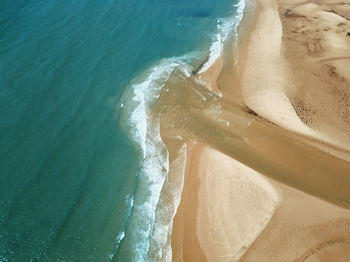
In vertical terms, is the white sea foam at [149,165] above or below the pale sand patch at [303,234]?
above

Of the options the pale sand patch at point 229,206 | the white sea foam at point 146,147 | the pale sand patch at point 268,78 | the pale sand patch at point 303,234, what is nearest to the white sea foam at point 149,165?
the white sea foam at point 146,147

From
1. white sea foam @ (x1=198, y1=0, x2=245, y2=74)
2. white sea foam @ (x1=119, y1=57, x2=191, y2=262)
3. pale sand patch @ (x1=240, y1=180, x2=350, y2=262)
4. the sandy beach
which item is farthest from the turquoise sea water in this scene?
pale sand patch @ (x1=240, y1=180, x2=350, y2=262)

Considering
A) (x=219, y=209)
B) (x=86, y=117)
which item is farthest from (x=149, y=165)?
(x=86, y=117)

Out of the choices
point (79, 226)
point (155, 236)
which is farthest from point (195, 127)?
point (79, 226)

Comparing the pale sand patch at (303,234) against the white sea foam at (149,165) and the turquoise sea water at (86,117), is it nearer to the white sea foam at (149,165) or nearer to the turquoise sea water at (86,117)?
the white sea foam at (149,165)

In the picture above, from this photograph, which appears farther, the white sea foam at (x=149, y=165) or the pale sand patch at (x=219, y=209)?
the white sea foam at (x=149, y=165)

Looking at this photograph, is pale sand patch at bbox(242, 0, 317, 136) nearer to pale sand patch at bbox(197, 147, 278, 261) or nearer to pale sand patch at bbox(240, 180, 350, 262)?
pale sand patch at bbox(197, 147, 278, 261)

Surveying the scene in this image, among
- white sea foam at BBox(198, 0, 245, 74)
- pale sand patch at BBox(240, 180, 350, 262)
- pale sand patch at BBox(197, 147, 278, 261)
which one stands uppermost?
white sea foam at BBox(198, 0, 245, 74)

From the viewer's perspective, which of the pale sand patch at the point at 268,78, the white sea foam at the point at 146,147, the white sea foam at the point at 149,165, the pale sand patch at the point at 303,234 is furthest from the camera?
the pale sand patch at the point at 268,78
